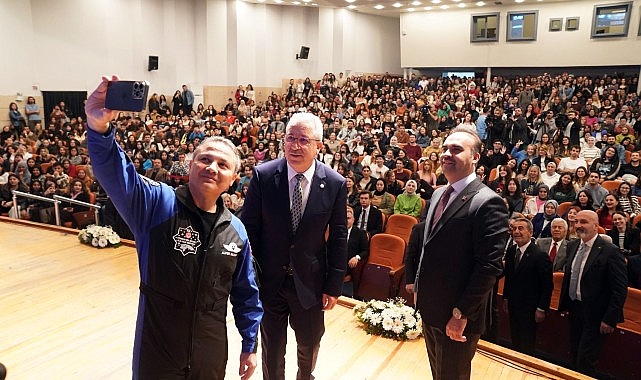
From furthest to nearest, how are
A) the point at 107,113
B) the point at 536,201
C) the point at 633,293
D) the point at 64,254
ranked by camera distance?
1. the point at 536,201
2. the point at 64,254
3. the point at 633,293
4. the point at 107,113

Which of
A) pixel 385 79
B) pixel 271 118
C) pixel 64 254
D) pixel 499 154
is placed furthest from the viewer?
pixel 385 79

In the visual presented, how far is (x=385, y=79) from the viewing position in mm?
17516

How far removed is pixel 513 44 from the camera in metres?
16.7

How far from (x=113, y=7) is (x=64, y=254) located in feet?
36.0

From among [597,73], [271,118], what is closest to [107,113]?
[271,118]

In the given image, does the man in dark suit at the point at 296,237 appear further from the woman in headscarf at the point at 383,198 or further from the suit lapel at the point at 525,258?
the woman in headscarf at the point at 383,198

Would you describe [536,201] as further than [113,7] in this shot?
No

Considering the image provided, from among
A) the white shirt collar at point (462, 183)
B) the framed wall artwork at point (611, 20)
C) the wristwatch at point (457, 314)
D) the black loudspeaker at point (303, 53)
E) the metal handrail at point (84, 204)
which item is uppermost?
the framed wall artwork at point (611, 20)

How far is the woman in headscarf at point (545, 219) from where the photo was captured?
17.1 ft

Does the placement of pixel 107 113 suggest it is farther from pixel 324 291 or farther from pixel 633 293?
pixel 633 293

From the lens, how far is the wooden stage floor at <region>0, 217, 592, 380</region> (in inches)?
117

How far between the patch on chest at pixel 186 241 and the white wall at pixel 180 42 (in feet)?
42.2

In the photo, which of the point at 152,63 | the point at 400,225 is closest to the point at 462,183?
the point at 400,225

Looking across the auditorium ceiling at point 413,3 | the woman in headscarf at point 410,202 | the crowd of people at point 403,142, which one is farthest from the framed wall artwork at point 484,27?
the woman in headscarf at point 410,202
